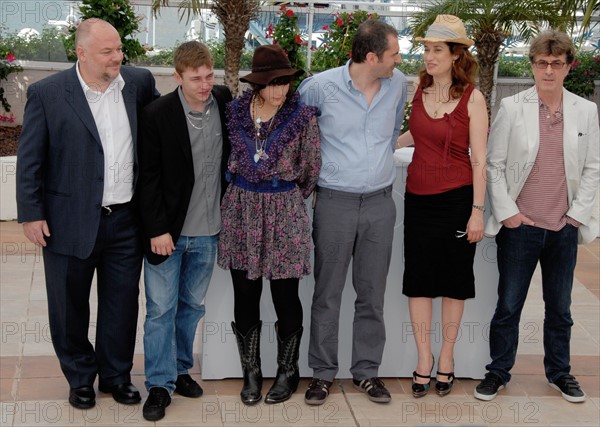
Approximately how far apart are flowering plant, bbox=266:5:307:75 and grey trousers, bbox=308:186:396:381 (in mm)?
5499

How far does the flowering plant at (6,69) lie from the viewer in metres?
9.99

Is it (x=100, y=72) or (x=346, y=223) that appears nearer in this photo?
(x=100, y=72)

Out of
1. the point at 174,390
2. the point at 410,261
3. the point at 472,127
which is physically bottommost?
the point at 174,390

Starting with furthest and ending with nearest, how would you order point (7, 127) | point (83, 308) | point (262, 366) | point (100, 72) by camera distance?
point (7, 127), point (262, 366), point (83, 308), point (100, 72)

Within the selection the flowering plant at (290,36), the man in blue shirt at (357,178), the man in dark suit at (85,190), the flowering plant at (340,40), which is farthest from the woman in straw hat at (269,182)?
the flowering plant at (290,36)

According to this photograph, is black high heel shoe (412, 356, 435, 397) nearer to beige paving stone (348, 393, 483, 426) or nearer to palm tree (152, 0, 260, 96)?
beige paving stone (348, 393, 483, 426)

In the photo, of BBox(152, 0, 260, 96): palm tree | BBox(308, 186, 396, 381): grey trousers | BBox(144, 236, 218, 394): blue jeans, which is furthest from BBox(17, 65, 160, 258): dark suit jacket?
BBox(152, 0, 260, 96): palm tree

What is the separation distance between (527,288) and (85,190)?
220 centimetres

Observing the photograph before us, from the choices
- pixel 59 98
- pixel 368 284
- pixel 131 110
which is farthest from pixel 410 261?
pixel 59 98

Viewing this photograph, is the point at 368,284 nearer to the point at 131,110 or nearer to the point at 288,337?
the point at 288,337

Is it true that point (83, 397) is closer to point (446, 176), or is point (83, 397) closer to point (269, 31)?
point (446, 176)

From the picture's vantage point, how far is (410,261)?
4.94 meters

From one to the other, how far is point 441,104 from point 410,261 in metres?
0.78

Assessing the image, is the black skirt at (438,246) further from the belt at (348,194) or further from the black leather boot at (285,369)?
the black leather boot at (285,369)
